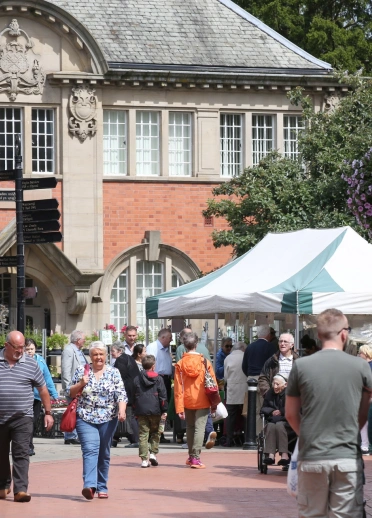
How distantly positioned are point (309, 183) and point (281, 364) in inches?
548

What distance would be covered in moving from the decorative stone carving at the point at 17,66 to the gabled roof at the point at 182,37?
4.42 ft

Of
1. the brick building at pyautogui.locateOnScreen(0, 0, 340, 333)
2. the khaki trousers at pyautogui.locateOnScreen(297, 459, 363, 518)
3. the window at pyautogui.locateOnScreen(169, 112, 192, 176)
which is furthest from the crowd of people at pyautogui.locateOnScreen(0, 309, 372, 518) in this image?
the window at pyautogui.locateOnScreen(169, 112, 192, 176)

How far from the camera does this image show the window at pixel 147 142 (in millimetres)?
36562

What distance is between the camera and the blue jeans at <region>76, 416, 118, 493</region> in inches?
533

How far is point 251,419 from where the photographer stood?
19859 millimetres

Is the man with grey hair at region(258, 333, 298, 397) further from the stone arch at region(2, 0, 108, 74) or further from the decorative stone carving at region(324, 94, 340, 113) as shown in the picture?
the decorative stone carving at region(324, 94, 340, 113)

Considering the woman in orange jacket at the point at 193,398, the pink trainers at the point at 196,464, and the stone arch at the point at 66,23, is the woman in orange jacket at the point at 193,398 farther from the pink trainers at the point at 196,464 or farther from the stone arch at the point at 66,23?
the stone arch at the point at 66,23

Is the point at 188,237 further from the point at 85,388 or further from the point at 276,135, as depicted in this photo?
the point at 85,388

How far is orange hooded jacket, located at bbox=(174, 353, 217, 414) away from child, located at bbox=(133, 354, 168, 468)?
1.36 feet

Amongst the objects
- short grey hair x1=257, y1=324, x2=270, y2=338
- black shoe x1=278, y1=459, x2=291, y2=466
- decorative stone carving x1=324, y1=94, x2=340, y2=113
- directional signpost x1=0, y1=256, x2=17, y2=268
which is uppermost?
decorative stone carving x1=324, y1=94, x2=340, y2=113

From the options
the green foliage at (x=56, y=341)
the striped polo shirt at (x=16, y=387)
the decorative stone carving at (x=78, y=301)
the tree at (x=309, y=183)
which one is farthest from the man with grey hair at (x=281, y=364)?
the decorative stone carving at (x=78, y=301)

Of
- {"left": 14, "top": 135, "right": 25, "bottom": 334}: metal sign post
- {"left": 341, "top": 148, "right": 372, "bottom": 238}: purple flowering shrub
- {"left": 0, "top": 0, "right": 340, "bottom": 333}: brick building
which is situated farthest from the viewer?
{"left": 0, "top": 0, "right": 340, "bottom": 333}: brick building

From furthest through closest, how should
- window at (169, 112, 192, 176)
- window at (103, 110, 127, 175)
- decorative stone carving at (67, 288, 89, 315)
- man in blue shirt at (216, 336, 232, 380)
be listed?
1. window at (169, 112, 192, 176)
2. window at (103, 110, 127, 175)
3. decorative stone carving at (67, 288, 89, 315)
4. man in blue shirt at (216, 336, 232, 380)

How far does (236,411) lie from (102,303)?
49.5 ft
